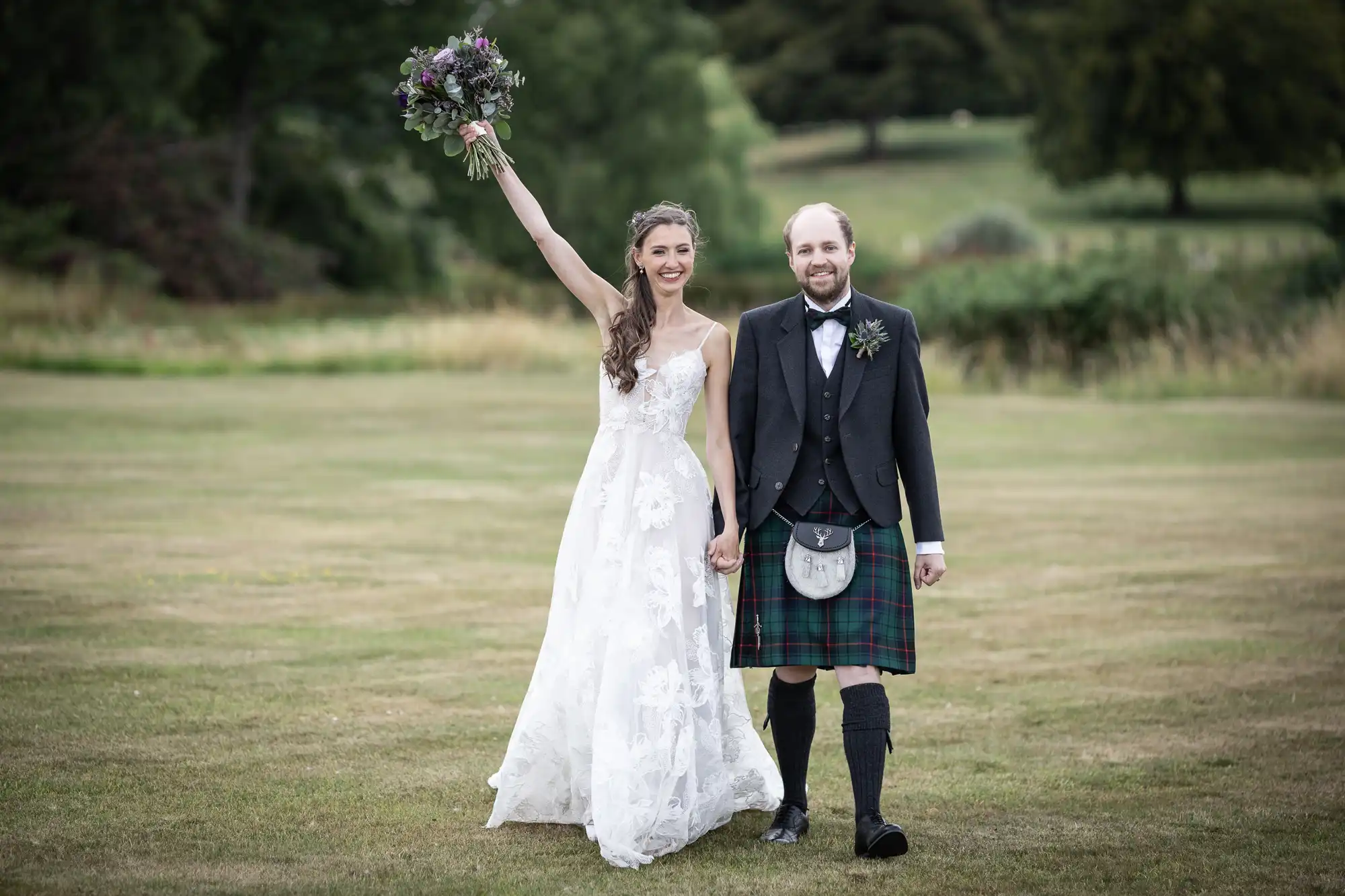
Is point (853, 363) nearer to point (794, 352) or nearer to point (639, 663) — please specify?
point (794, 352)

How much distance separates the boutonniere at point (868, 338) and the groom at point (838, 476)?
0.06ft

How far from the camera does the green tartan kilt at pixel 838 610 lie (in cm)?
479

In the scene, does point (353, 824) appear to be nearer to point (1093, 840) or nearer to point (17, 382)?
point (1093, 840)

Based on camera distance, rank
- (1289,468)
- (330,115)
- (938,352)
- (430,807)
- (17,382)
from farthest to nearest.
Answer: (330,115) → (938,352) → (17,382) → (1289,468) → (430,807)

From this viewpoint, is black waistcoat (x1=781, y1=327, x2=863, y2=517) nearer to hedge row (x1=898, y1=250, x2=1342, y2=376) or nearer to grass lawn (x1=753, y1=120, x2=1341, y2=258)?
hedge row (x1=898, y1=250, x2=1342, y2=376)

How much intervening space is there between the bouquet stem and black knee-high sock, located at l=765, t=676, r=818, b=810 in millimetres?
1913

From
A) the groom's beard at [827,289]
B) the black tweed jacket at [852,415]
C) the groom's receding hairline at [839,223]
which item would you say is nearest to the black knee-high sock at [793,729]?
the black tweed jacket at [852,415]

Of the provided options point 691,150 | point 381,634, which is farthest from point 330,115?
point 381,634

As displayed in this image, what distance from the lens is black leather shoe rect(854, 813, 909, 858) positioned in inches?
187

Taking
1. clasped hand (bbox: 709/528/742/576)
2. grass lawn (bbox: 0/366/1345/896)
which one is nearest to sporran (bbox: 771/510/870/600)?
clasped hand (bbox: 709/528/742/576)

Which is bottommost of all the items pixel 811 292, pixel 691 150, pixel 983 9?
pixel 811 292

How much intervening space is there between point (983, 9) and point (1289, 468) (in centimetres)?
6054

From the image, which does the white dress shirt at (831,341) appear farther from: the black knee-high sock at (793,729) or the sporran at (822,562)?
the black knee-high sock at (793,729)

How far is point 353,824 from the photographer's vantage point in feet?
16.6
